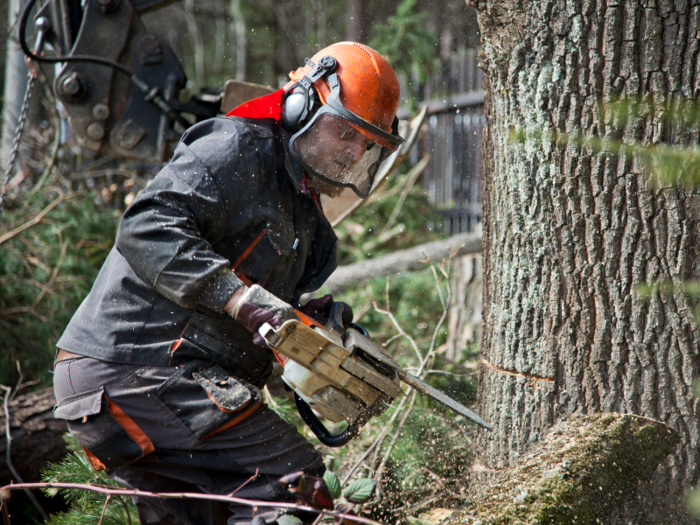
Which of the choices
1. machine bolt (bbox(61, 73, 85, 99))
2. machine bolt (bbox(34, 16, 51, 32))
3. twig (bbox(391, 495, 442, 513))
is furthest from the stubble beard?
machine bolt (bbox(34, 16, 51, 32))

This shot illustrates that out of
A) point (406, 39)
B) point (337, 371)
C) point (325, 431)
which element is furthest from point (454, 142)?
point (337, 371)

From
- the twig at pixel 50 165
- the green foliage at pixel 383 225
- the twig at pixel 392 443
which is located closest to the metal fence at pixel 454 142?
the green foliage at pixel 383 225

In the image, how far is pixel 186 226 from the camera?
194 centimetres

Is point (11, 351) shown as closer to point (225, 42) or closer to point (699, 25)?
point (699, 25)

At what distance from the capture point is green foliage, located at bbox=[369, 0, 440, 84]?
22.1 feet

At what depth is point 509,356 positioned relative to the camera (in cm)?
238

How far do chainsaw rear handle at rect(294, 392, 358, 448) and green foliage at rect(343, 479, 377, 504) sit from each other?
0.17m

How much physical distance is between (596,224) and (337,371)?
1.14 m

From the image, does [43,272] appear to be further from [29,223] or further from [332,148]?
[332,148]

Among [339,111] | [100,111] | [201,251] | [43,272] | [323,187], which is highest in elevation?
[100,111]

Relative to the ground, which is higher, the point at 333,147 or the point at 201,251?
the point at 333,147

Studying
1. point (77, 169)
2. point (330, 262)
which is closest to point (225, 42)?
point (77, 169)

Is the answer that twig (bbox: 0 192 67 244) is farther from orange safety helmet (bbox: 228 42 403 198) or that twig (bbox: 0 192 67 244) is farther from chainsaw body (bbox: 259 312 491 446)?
chainsaw body (bbox: 259 312 491 446)

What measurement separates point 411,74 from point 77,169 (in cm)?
482
